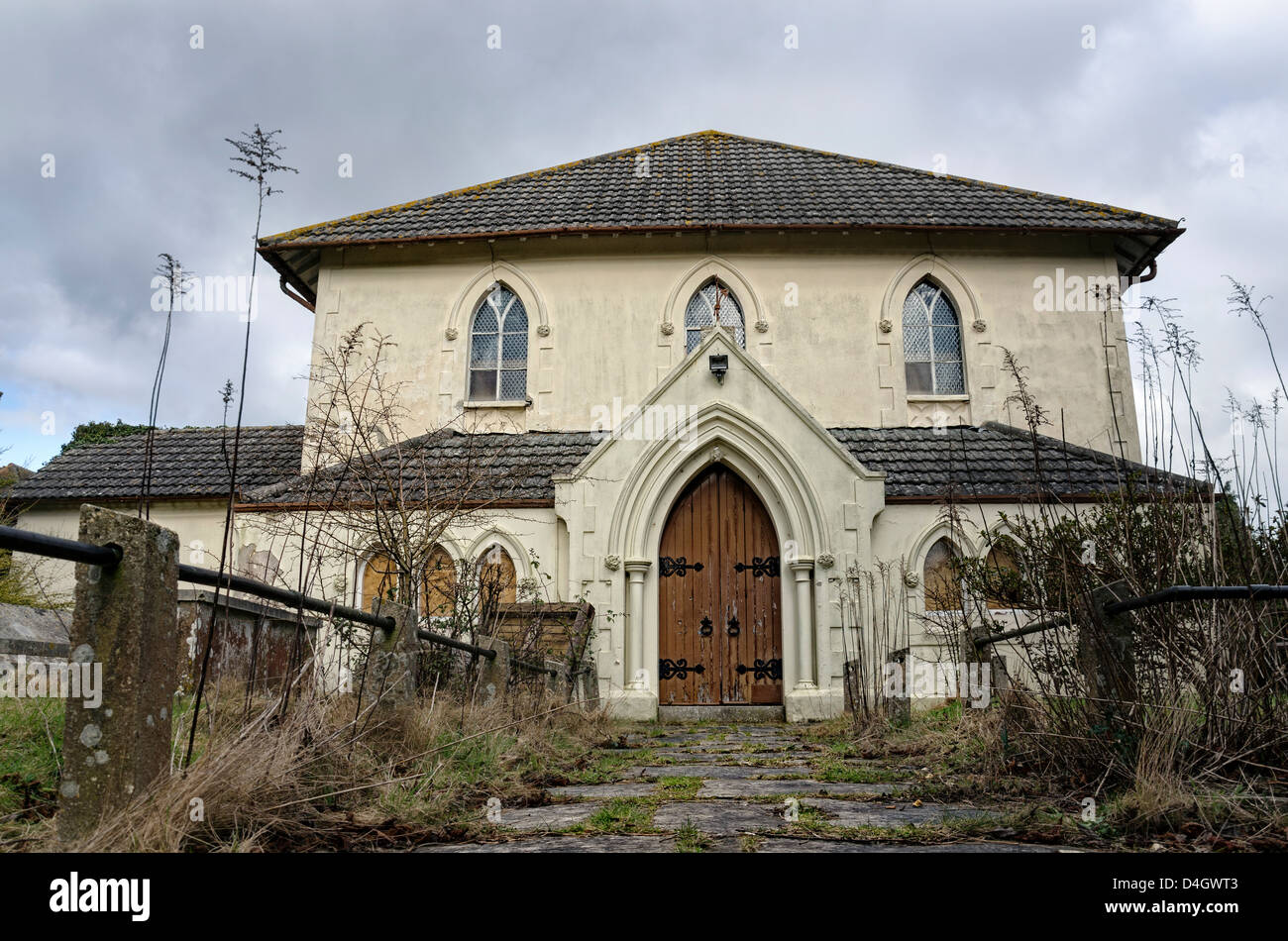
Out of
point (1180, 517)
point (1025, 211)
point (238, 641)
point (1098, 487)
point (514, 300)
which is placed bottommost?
point (238, 641)

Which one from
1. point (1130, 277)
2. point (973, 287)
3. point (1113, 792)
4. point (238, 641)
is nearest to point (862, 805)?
point (1113, 792)

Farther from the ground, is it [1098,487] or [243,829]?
[1098,487]

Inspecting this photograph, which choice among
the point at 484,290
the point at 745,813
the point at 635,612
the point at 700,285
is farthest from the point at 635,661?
the point at 745,813

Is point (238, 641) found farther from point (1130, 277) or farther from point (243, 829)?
point (1130, 277)

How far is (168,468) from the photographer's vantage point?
15.4m

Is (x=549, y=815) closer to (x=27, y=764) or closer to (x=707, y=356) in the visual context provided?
(x=27, y=764)

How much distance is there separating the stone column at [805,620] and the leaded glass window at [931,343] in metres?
4.37

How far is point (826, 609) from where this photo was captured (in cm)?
1151

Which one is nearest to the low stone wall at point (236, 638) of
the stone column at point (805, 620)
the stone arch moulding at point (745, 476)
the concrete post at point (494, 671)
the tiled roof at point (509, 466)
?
the concrete post at point (494, 671)

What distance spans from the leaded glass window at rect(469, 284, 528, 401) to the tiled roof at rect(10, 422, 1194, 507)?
1.10 m

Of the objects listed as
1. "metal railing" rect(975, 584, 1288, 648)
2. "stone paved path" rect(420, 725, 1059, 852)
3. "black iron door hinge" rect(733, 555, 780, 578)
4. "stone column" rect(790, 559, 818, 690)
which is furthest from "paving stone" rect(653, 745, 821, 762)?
"black iron door hinge" rect(733, 555, 780, 578)

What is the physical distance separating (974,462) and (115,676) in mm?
11772

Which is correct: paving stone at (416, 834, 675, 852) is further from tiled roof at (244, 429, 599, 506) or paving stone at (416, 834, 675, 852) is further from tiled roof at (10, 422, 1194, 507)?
tiled roof at (244, 429, 599, 506)

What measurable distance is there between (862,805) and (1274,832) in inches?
67.1
